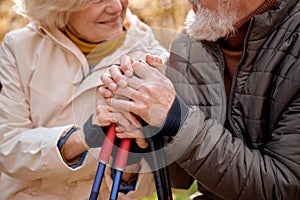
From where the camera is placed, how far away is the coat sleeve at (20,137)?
7.95 feet

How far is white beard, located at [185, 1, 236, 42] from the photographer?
2.12 m

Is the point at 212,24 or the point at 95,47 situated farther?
the point at 95,47

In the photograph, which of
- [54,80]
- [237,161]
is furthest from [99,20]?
[237,161]

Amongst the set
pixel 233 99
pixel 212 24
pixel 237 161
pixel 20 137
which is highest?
pixel 212 24

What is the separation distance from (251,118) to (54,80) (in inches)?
36.8

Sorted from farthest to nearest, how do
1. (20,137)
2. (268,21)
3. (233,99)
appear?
(20,137), (233,99), (268,21)

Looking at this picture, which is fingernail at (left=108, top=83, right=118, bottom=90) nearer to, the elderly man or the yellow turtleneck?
the elderly man

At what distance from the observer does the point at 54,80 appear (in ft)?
8.64

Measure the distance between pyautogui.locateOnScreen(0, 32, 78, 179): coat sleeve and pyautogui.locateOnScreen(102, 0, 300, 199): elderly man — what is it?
1.54 ft

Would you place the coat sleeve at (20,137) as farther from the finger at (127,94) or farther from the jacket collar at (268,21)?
the jacket collar at (268,21)

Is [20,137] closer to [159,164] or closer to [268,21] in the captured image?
[159,164]

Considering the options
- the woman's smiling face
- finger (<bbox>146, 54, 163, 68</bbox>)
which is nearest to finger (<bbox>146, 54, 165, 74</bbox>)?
finger (<bbox>146, 54, 163, 68</bbox>)

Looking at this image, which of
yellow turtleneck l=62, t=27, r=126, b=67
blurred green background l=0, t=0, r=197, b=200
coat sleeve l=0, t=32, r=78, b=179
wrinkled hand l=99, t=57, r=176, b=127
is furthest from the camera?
blurred green background l=0, t=0, r=197, b=200

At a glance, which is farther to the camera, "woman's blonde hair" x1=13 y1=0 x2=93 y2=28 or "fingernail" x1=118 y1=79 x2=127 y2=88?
"woman's blonde hair" x1=13 y1=0 x2=93 y2=28
